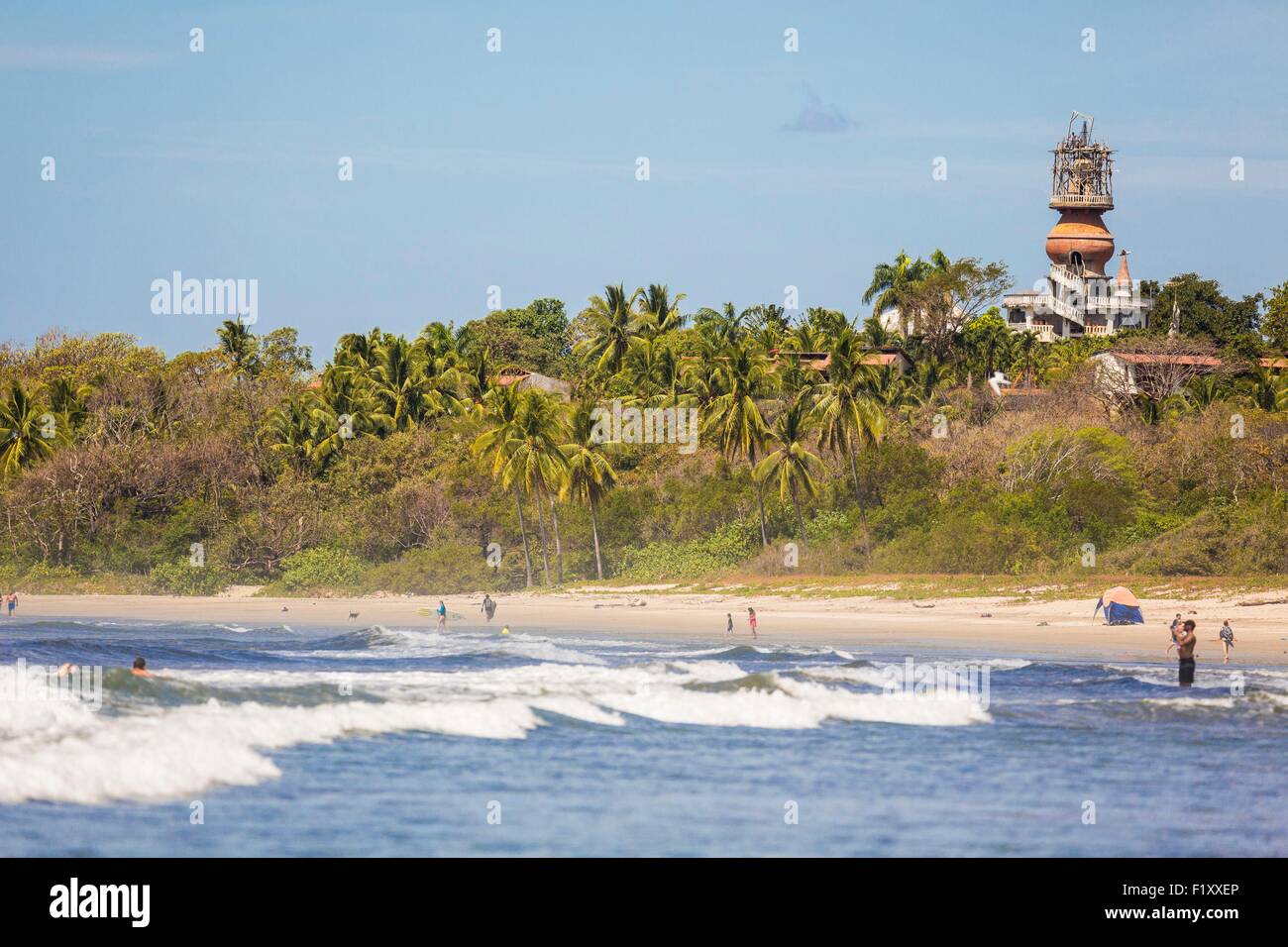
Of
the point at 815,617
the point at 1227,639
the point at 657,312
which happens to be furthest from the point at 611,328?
the point at 1227,639

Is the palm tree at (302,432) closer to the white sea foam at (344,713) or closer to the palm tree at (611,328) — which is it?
the palm tree at (611,328)

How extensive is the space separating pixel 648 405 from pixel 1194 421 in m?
23.6

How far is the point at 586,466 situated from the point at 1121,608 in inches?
959

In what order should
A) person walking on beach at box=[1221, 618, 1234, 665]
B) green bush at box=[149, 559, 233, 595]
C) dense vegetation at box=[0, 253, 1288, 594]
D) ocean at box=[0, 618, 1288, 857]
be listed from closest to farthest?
ocean at box=[0, 618, 1288, 857], person walking on beach at box=[1221, 618, 1234, 665], dense vegetation at box=[0, 253, 1288, 594], green bush at box=[149, 559, 233, 595]

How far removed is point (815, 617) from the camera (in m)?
44.9

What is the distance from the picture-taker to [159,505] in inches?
2630

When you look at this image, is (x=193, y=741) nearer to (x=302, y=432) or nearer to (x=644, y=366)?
(x=302, y=432)

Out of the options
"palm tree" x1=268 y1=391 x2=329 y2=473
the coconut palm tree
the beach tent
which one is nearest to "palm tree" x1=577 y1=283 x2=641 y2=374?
"palm tree" x1=268 y1=391 x2=329 y2=473

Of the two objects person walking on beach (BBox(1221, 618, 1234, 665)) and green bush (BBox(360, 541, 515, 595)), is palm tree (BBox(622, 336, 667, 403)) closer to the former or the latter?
green bush (BBox(360, 541, 515, 595))

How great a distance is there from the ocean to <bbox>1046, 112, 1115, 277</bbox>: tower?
256 feet

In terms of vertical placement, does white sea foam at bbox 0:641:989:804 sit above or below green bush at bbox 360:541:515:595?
below

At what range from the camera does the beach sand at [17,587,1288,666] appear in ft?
119

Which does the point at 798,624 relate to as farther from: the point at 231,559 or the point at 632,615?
the point at 231,559

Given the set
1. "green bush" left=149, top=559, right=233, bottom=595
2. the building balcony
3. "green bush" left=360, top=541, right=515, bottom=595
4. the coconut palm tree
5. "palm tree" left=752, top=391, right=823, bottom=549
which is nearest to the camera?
"palm tree" left=752, top=391, right=823, bottom=549
